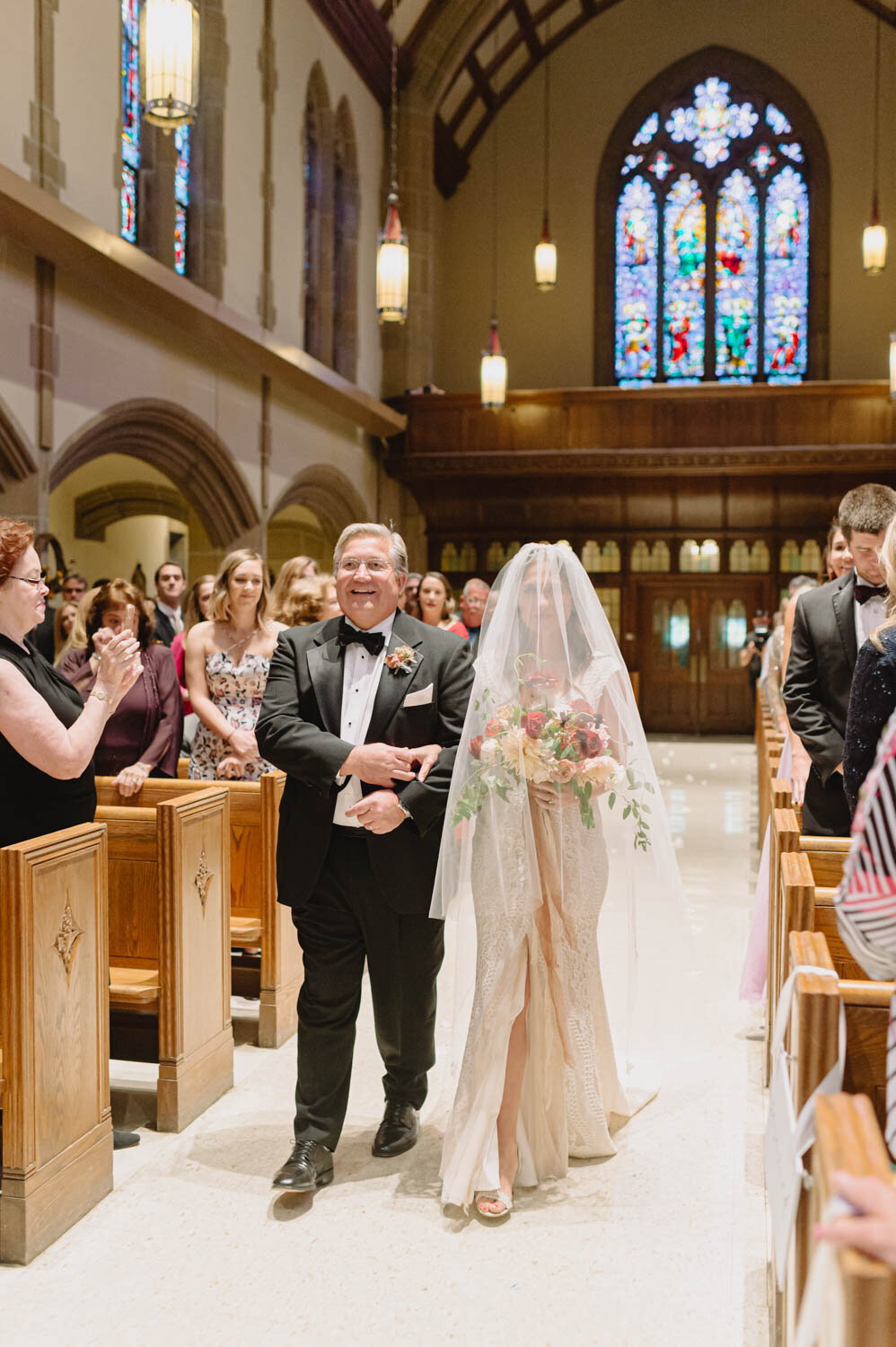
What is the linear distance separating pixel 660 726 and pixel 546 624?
1376 centimetres

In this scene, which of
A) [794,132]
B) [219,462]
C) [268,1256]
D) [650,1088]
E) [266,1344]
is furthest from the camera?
[794,132]

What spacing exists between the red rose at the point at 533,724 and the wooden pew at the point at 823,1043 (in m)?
1.05

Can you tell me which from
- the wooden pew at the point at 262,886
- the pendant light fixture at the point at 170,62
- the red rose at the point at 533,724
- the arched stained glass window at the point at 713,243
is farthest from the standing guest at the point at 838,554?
the arched stained glass window at the point at 713,243

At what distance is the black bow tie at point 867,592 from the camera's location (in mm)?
3760

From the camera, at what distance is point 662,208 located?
17.9 m

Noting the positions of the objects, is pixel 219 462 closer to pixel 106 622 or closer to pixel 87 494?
pixel 87 494

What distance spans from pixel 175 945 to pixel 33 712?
38.6 inches

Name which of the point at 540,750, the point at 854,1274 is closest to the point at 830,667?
the point at 540,750

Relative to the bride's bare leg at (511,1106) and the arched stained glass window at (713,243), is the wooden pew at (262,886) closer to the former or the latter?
the bride's bare leg at (511,1106)

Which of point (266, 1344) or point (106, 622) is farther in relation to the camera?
point (106, 622)

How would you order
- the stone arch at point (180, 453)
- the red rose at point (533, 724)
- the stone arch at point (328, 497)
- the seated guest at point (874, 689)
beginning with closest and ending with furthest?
the seated guest at point (874, 689) < the red rose at point (533, 724) < the stone arch at point (180, 453) < the stone arch at point (328, 497)

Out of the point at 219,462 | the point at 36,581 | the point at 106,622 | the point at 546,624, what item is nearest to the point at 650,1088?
the point at 546,624

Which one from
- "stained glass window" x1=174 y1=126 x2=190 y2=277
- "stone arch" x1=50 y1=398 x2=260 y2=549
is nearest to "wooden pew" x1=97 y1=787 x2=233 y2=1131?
"stone arch" x1=50 y1=398 x2=260 y2=549

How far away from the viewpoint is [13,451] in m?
8.24
